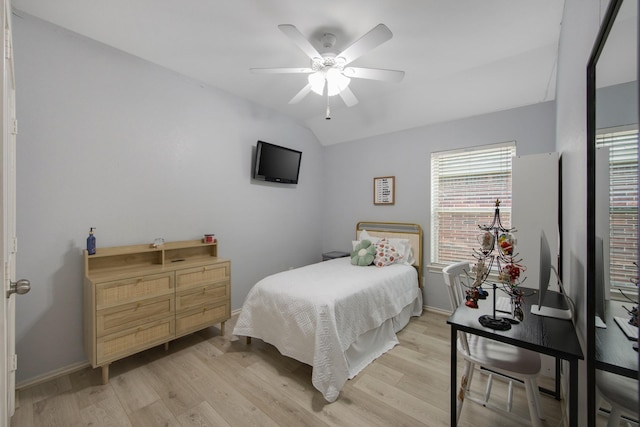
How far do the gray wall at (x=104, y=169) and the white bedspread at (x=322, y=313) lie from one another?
3.72ft

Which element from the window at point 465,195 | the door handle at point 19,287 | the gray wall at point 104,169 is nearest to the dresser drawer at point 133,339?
the gray wall at point 104,169

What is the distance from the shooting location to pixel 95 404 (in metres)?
1.82

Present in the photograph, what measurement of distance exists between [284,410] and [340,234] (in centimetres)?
295

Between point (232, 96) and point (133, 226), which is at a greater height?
point (232, 96)

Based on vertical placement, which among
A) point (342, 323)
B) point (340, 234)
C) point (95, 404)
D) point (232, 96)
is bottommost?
point (95, 404)

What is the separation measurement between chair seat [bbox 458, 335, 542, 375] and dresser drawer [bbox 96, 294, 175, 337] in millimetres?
2331

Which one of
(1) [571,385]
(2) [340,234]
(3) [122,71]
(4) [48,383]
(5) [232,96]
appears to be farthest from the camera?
(2) [340,234]

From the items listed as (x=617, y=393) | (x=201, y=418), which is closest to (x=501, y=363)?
(x=617, y=393)

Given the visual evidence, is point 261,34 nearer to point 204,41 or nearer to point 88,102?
point 204,41

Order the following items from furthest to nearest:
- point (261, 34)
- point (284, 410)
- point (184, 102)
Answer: point (184, 102)
point (261, 34)
point (284, 410)

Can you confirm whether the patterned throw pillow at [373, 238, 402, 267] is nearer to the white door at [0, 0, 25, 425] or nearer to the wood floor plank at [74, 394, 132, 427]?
the wood floor plank at [74, 394, 132, 427]

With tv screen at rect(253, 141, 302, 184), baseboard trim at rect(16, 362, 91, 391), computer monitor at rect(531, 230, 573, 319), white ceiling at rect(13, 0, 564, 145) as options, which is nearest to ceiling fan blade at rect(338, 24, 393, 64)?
white ceiling at rect(13, 0, 564, 145)

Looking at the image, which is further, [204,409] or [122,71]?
[122,71]

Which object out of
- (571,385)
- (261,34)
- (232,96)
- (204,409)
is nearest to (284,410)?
(204,409)
